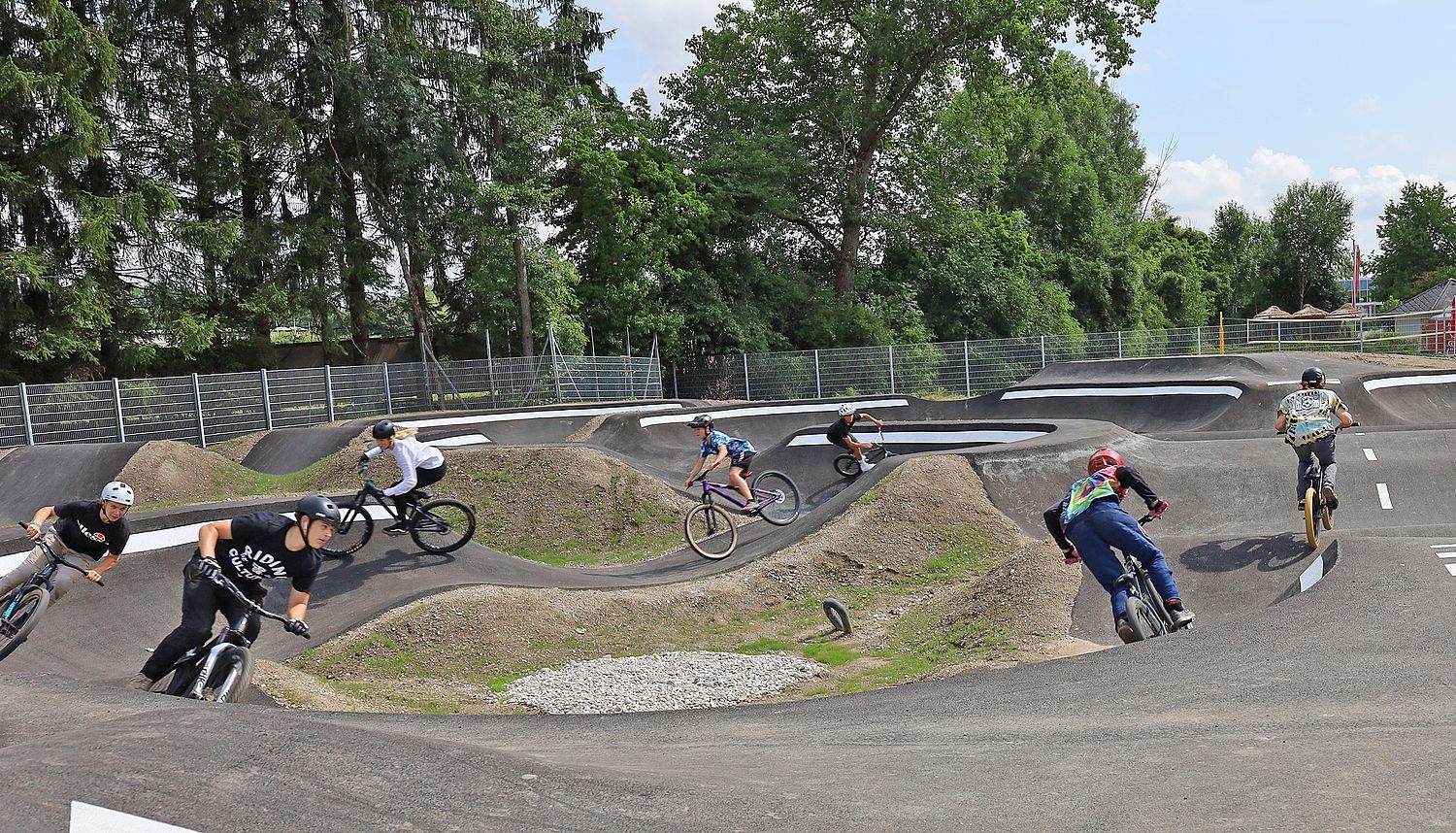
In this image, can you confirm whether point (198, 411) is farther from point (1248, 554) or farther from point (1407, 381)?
point (1407, 381)

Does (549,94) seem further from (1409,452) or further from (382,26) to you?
(1409,452)

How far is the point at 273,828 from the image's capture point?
343 centimetres

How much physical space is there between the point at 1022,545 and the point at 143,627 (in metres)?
10.4

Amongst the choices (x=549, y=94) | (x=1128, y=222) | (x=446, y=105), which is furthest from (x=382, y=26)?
(x=1128, y=222)

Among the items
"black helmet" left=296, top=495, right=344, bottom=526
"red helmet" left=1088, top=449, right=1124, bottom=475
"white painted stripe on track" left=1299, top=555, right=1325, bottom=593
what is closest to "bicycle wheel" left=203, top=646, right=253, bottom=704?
"black helmet" left=296, top=495, right=344, bottom=526

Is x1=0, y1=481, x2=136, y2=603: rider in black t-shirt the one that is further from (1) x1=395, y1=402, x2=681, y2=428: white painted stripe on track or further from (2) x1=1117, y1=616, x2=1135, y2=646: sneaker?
(1) x1=395, y1=402, x2=681, y2=428: white painted stripe on track

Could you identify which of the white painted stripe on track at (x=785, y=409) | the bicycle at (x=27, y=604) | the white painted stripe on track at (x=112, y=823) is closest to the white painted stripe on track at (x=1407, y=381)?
the white painted stripe on track at (x=785, y=409)

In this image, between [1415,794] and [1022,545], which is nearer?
[1415,794]

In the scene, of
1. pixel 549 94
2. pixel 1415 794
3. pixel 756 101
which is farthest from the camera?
pixel 756 101

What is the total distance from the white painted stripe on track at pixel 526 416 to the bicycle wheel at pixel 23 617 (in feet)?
45.3

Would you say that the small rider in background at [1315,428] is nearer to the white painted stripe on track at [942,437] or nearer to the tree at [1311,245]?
the white painted stripe on track at [942,437]

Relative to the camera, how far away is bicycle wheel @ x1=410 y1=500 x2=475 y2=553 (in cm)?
1229

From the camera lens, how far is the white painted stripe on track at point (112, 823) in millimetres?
3328

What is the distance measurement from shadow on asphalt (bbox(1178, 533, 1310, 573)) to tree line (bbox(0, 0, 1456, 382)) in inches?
1031
